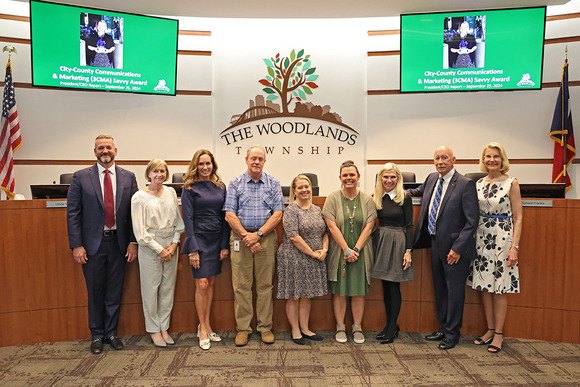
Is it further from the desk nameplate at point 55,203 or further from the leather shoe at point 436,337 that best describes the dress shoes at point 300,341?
the desk nameplate at point 55,203

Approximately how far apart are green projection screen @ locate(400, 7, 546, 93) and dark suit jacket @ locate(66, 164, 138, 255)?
4153 mm

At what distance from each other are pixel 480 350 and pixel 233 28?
17.2 ft

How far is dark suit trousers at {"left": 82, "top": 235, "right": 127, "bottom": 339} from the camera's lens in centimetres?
318

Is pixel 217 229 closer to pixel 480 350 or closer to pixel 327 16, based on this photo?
pixel 480 350

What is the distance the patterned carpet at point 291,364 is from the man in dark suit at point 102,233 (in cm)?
29

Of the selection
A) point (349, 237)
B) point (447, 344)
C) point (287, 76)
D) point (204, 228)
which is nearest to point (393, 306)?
point (447, 344)

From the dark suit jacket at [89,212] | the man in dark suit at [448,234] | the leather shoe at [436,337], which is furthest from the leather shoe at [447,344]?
the dark suit jacket at [89,212]

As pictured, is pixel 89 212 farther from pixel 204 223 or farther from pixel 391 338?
pixel 391 338

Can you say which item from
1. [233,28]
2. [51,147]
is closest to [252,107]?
[233,28]

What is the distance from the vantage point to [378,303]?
365 centimetres

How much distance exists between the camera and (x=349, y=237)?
3.31 meters

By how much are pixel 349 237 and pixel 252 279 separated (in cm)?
92

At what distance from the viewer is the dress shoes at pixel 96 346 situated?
10.3 feet

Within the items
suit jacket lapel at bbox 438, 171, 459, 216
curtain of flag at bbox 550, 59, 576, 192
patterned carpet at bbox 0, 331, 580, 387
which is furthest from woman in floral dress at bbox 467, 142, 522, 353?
curtain of flag at bbox 550, 59, 576, 192
